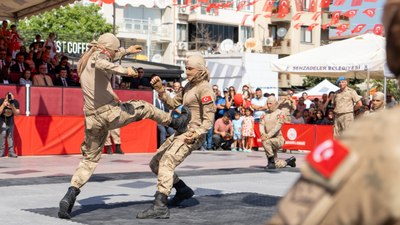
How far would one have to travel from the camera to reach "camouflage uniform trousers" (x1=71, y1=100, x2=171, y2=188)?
851 cm

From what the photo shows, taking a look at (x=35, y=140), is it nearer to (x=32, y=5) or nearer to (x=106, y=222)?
(x=32, y=5)

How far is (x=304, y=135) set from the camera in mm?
21984

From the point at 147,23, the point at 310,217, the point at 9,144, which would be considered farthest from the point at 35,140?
the point at 147,23

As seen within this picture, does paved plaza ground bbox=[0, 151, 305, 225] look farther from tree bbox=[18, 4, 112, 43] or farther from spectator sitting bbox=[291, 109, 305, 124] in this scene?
tree bbox=[18, 4, 112, 43]

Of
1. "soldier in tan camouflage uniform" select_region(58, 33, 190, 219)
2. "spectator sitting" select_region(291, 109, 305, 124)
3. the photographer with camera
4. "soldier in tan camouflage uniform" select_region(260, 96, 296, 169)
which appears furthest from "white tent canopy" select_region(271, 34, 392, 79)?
"soldier in tan camouflage uniform" select_region(58, 33, 190, 219)

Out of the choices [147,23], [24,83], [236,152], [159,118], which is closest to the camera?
[159,118]

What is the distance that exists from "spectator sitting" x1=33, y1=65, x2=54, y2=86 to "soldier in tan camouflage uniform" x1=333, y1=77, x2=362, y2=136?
7.51 m

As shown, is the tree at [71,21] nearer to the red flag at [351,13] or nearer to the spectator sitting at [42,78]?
the red flag at [351,13]

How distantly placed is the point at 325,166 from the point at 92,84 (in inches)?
285

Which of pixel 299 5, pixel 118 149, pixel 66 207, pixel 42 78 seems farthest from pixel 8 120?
pixel 299 5

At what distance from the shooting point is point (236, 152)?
70.1 feet

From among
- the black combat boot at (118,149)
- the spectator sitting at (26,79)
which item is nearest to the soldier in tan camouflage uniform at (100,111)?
the spectator sitting at (26,79)

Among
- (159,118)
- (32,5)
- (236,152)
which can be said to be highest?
(32,5)

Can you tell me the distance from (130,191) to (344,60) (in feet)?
41.5
